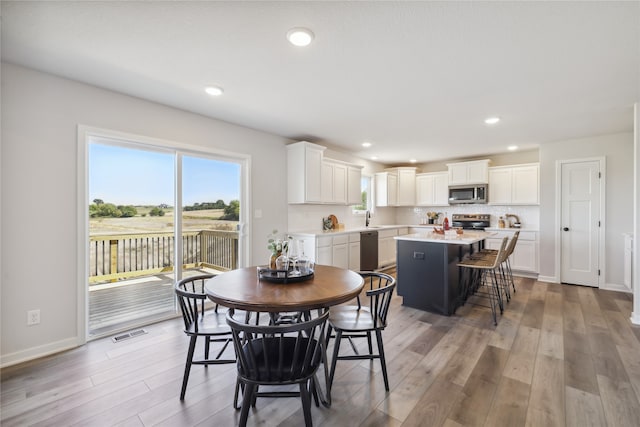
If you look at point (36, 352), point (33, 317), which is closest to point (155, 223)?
point (33, 317)

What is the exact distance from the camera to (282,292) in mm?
1798

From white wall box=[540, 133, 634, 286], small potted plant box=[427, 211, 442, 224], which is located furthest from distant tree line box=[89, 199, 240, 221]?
white wall box=[540, 133, 634, 286]

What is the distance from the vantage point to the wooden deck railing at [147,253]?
138 inches

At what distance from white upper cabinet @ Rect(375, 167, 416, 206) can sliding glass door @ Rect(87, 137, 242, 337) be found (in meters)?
3.66

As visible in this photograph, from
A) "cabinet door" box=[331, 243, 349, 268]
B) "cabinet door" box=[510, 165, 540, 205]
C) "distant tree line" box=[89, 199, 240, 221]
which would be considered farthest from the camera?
"cabinet door" box=[510, 165, 540, 205]

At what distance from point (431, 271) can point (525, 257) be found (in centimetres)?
301

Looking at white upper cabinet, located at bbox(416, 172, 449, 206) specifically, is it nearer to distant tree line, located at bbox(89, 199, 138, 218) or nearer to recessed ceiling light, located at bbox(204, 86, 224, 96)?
recessed ceiling light, located at bbox(204, 86, 224, 96)

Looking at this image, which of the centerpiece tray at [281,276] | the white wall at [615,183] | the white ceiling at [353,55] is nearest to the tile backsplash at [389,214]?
the white wall at [615,183]

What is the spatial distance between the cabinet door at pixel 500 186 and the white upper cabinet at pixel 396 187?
164 centimetres

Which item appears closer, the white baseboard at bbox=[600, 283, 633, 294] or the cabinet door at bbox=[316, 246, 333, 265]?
the white baseboard at bbox=[600, 283, 633, 294]

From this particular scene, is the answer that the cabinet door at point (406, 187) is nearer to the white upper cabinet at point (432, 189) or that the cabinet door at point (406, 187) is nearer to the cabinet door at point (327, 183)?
Result: the white upper cabinet at point (432, 189)

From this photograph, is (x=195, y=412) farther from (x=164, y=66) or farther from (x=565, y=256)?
(x=565, y=256)

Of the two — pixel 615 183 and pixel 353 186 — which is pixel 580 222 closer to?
pixel 615 183

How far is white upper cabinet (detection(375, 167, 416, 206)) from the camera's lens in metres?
6.61
